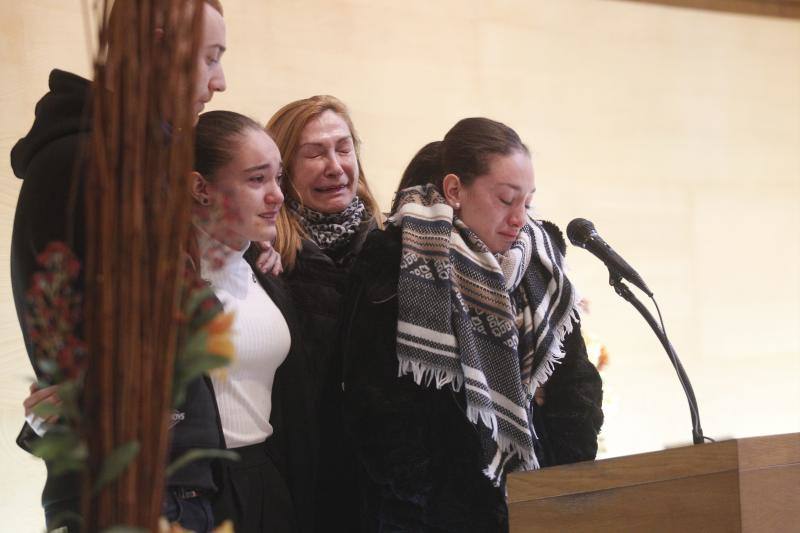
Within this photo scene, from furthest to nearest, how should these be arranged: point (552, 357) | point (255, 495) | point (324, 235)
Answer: point (324, 235) < point (552, 357) < point (255, 495)

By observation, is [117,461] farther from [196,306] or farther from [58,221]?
Result: [58,221]

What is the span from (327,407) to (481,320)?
0.36 meters

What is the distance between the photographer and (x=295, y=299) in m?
2.38

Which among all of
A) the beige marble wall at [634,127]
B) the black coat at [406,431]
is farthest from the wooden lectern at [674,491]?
the beige marble wall at [634,127]

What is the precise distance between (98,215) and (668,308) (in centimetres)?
386

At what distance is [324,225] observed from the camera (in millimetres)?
2539

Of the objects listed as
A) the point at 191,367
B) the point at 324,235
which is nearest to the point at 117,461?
the point at 191,367

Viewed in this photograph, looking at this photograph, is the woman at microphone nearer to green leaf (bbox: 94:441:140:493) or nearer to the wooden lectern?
the wooden lectern

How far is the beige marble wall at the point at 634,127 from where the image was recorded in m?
3.97

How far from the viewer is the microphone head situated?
2217 millimetres

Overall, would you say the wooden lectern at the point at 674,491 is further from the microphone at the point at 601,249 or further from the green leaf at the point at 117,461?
the green leaf at the point at 117,461

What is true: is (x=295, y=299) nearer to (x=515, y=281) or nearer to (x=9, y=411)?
(x=515, y=281)

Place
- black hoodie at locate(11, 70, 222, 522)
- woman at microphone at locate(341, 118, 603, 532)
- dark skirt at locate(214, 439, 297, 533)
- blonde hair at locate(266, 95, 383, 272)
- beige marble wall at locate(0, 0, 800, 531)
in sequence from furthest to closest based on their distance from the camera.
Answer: beige marble wall at locate(0, 0, 800, 531), blonde hair at locate(266, 95, 383, 272), woman at microphone at locate(341, 118, 603, 532), dark skirt at locate(214, 439, 297, 533), black hoodie at locate(11, 70, 222, 522)

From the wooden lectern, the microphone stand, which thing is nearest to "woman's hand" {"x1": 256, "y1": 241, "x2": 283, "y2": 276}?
the microphone stand
